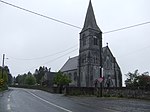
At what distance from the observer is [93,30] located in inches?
3083

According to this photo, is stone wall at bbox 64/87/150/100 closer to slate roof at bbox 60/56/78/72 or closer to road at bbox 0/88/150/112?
road at bbox 0/88/150/112

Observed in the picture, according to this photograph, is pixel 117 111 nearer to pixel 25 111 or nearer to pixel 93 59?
pixel 25 111

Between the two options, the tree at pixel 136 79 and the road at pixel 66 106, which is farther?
the tree at pixel 136 79

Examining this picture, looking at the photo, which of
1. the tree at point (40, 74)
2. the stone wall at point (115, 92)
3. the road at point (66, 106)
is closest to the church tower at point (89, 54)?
the stone wall at point (115, 92)

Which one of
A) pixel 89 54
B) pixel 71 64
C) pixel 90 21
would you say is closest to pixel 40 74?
pixel 71 64

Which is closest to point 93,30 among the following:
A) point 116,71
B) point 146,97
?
point 116,71

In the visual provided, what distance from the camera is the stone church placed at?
75500 millimetres

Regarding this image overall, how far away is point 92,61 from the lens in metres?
76.2

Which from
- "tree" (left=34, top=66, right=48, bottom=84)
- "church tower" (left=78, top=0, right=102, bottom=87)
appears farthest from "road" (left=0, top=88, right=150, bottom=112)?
"tree" (left=34, top=66, right=48, bottom=84)

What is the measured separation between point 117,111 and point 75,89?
28.6 meters

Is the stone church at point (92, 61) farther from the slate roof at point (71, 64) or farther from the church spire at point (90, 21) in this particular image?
the slate roof at point (71, 64)

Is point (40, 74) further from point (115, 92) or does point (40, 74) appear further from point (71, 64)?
point (115, 92)

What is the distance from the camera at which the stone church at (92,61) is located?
7550 cm

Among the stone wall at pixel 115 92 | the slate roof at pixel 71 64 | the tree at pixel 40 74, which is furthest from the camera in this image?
the tree at pixel 40 74
